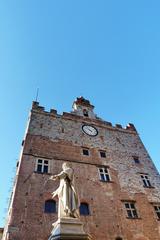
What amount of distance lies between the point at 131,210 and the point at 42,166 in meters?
6.69

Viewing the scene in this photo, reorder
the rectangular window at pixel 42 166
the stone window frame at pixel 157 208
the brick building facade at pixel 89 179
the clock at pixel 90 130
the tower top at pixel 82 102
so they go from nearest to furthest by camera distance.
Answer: the brick building facade at pixel 89 179 < the rectangular window at pixel 42 166 < the stone window frame at pixel 157 208 < the clock at pixel 90 130 < the tower top at pixel 82 102

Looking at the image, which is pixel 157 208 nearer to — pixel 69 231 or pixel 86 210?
pixel 86 210

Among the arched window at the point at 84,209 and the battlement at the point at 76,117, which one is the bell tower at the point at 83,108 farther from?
the arched window at the point at 84,209

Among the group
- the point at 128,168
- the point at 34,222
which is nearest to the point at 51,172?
the point at 34,222

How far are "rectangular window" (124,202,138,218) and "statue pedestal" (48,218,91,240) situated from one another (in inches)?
368

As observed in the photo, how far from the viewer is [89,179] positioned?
14.1 metres

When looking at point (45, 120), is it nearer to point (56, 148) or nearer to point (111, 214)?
point (56, 148)

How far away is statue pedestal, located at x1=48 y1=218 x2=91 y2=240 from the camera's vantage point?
181 inches

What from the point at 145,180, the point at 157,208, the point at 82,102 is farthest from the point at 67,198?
the point at 82,102

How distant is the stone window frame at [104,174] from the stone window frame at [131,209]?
6.42 feet

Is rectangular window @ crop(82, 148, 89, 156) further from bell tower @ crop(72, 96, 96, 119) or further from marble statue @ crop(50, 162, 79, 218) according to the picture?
marble statue @ crop(50, 162, 79, 218)

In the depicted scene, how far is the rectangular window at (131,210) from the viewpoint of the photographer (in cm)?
1314

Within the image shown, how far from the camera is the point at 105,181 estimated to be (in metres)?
14.5

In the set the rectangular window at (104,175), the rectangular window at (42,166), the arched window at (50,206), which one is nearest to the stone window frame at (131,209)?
the rectangular window at (104,175)
